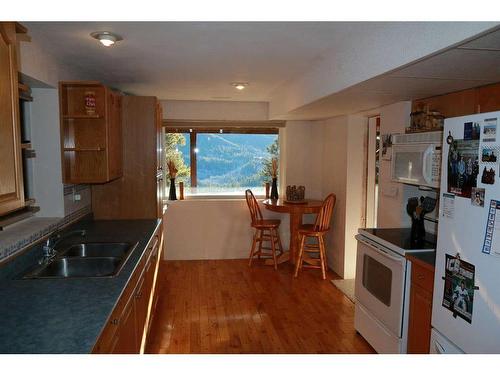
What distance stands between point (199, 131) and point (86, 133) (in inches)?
102

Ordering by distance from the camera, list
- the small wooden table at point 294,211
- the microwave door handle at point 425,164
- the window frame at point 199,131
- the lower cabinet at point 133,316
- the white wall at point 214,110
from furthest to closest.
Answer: the window frame at point 199,131, the white wall at point 214,110, the small wooden table at point 294,211, the microwave door handle at point 425,164, the lower cabinet at point 133,316

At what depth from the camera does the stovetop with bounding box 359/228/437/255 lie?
2703mm

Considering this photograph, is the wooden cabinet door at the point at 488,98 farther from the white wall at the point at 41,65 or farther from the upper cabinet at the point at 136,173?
the white wall at the point at 41,65

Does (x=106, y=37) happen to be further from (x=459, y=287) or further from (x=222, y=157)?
(x=222, y=157)

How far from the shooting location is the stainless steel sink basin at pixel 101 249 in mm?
2984

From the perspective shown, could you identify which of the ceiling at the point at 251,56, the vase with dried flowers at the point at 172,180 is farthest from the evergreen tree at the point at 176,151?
the ceiling at the point at 251,56

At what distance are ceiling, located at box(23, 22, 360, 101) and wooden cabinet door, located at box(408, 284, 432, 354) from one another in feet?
5.50

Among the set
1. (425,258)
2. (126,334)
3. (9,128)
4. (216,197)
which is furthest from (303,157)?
(9,128)

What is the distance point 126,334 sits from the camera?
211cm

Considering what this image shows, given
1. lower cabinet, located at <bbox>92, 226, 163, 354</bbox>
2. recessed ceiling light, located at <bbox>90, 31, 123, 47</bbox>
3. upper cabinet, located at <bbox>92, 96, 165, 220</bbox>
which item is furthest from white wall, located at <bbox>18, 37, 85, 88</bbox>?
lower cabinet, located at <bbox>92, 226, 163, 354</bbox>

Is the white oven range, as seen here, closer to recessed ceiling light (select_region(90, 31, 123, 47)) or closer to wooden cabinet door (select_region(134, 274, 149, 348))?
wooden cabinet door (select_region(134, 274, 149, 348))

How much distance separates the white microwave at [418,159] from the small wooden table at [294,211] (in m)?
1.79

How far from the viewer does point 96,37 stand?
98.7 inches
